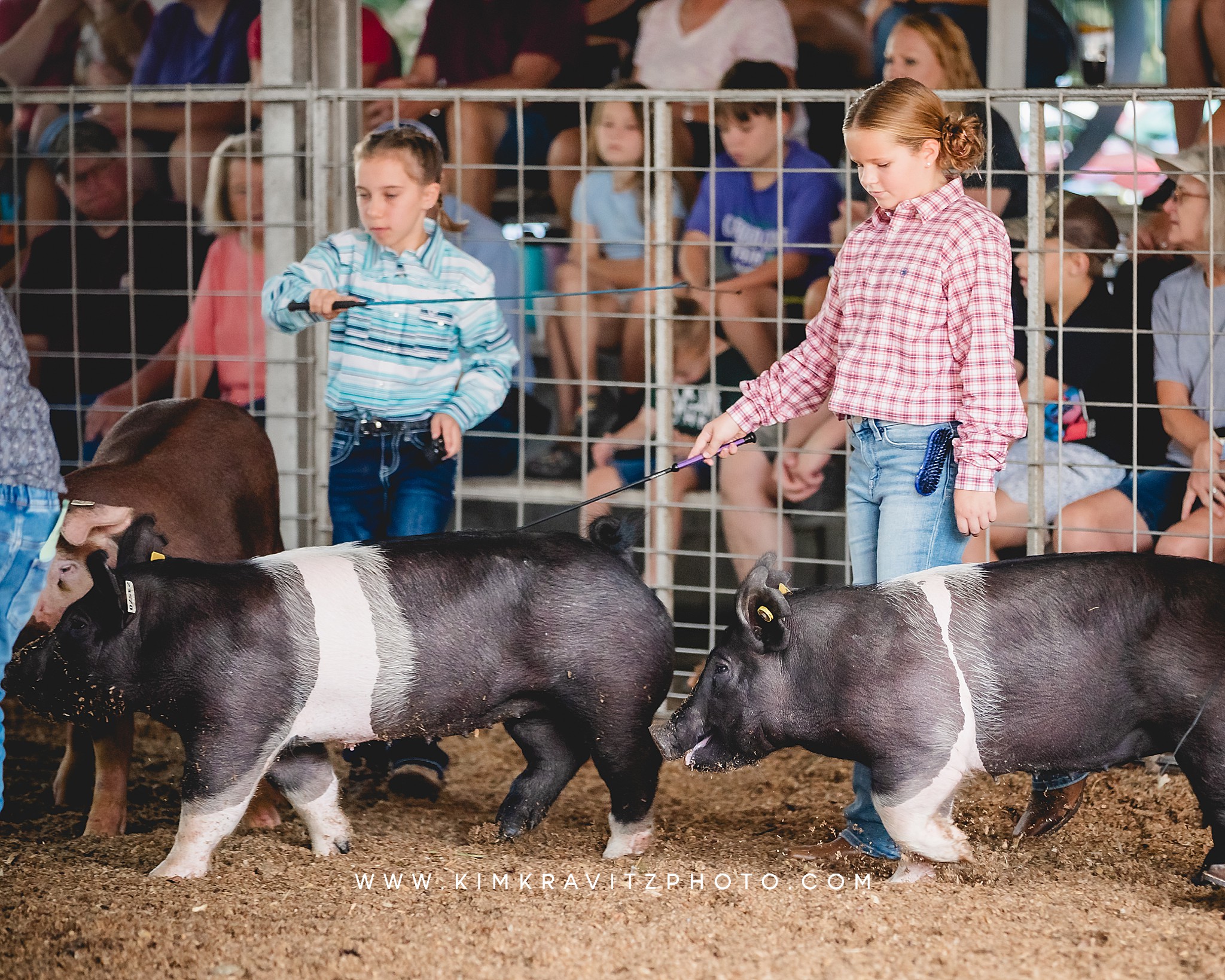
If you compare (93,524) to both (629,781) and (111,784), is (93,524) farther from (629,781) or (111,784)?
(629,781)

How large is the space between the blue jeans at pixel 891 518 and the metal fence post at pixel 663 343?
147 cm

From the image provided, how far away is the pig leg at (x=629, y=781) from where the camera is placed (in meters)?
3.58

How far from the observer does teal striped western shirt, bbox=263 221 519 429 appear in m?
4.22

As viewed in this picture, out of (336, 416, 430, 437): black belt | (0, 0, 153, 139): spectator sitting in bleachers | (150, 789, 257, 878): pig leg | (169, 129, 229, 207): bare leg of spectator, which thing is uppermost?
(0, 0, 153, 139): spectator sitting in bleachers

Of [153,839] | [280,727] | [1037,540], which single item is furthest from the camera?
[1037,540]

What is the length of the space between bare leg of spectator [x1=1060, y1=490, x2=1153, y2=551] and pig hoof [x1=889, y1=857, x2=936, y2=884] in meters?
2.01

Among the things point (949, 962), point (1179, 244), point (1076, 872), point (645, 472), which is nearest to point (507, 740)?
point (645, 472)

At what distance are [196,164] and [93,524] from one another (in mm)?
3066

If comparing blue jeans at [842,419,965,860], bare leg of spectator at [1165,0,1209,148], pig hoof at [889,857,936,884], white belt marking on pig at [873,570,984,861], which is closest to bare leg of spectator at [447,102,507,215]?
bare leg of spectator at [1165,0,1209,148]

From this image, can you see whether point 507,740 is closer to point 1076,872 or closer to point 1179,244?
point 1076,872

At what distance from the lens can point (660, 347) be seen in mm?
5086

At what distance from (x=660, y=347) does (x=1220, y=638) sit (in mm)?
2363

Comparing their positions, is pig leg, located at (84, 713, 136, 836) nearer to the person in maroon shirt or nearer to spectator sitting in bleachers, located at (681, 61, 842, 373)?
spectator sitting in bleachers, located at (681, 61, 842, 373)

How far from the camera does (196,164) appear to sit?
6387mm
